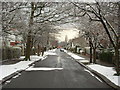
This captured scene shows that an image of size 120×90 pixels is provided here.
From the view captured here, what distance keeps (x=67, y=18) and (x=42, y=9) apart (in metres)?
3.64

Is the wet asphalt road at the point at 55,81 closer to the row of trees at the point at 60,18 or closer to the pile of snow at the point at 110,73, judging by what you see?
the pile of snow at the point at 110,73

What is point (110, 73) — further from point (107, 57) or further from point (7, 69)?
point (107, 57)

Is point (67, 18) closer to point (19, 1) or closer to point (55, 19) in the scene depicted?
point (55, 19)

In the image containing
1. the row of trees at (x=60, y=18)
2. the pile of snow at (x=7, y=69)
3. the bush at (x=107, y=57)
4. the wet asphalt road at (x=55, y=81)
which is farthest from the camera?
the bush at (x=107, y=57)

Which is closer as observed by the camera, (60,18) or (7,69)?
(7,69)

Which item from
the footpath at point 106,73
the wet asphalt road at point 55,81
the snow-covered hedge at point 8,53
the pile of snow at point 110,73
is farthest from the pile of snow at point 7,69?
the snow-covered hedge at point 8,53

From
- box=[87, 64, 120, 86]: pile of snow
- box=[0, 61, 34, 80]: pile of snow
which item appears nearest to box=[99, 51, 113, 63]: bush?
box=[87, 64, 120, 86]: pile of snow

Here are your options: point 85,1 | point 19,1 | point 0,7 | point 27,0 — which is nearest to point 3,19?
point 0,7

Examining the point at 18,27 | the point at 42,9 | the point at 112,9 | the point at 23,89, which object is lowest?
the point at 23,89

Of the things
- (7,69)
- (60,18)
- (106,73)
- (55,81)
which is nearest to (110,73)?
(106,73)

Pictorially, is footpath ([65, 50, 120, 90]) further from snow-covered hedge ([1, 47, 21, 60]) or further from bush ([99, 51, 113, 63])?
snow-covered hedge ([1, 47, 21, 60])

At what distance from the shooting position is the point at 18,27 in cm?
1577

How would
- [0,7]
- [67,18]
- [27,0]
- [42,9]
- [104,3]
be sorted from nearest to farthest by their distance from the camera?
[0,7] → [104,3] → [27,0] → [67,18] → [42,9]

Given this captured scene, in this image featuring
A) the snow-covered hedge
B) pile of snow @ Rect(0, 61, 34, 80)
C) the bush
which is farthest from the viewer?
the snow-covered hedge
